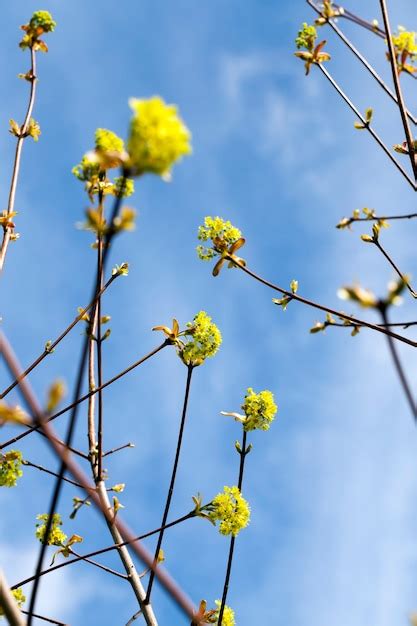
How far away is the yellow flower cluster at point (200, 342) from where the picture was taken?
4.36 metres

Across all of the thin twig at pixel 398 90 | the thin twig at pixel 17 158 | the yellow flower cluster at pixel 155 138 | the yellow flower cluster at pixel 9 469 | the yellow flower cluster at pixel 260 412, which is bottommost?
the yellow flower cluster at pixel 155 138

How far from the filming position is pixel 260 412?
4.56 metres

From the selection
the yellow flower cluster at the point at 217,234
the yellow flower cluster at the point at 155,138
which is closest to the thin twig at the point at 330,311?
the yellow flower cluster at the point at 217,234

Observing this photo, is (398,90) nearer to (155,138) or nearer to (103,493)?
(155,138)

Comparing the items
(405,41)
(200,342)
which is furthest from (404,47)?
(200,342)

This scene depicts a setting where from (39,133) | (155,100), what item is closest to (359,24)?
(39,133)

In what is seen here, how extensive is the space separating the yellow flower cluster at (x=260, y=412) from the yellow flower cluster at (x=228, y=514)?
0.66 meters

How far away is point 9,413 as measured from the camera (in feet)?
5.12

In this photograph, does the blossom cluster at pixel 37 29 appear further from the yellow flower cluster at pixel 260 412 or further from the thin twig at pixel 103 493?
the yellow flower cluster at pixel 260 412

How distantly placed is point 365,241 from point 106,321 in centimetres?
200

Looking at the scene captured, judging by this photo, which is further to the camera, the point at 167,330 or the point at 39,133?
the point at 39,133

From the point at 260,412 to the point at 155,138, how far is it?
331cm

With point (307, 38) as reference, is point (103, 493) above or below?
below

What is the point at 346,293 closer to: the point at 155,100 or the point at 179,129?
the point at 179,129
